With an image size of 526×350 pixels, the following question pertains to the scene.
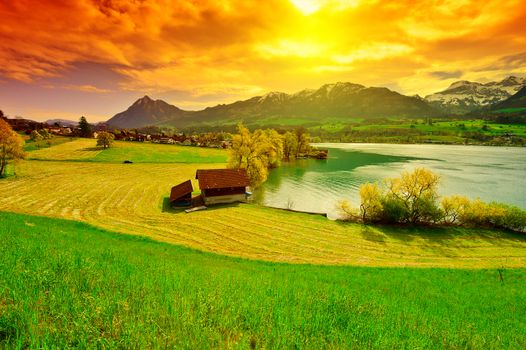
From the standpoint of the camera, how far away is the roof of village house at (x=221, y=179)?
162 ft

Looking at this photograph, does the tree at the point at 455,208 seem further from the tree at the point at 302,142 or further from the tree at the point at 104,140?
the tree at the point at 104,140

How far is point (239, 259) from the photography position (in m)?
26.9

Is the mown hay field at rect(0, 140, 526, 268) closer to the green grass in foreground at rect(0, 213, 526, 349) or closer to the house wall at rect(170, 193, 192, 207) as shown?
Result: the house wall at rect(170, 193, 192, 207)

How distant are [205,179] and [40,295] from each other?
147 ft

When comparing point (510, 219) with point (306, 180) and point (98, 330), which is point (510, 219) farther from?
point (98, 330)

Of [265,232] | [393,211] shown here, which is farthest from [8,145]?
[393,211]

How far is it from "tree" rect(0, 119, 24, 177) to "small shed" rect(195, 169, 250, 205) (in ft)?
154

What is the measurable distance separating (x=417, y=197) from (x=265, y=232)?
99.0 feet

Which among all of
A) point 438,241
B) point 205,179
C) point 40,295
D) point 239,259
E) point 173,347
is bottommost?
point 438,241

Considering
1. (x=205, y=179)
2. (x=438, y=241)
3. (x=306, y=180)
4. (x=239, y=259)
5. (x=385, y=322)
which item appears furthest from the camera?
(x=306, y=180)

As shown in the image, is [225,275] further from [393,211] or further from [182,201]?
[393,211]

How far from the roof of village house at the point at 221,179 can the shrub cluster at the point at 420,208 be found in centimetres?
2197

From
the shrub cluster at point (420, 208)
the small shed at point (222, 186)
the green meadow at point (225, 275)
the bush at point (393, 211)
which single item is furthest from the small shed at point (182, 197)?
the bush at point (393, 211)

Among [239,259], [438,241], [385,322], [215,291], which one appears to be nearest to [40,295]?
[215,291]
